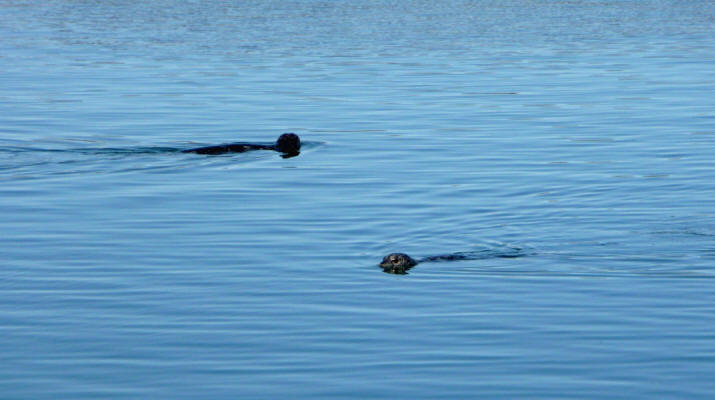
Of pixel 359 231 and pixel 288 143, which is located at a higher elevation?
pixel 288 143

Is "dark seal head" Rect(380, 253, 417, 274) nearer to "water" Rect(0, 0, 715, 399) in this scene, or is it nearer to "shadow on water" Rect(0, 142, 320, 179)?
"water" Rect(0, 0, 715, 399)

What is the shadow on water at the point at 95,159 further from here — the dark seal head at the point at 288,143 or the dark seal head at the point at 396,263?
the dark seal head at the point at 396,263

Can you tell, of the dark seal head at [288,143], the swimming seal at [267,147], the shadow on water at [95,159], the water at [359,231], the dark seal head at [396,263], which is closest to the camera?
the water at [359,231]

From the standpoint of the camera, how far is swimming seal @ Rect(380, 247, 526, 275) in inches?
494

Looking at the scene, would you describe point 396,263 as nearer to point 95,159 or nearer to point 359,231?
point 359,231

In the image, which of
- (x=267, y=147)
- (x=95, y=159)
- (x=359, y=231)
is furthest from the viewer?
(x=267, y=147)

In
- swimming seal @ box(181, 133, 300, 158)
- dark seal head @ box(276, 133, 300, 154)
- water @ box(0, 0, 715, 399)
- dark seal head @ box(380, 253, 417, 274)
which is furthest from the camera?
dark seal head @ box(276, 133, 300, 154)

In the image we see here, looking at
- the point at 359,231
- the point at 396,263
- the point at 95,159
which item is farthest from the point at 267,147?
the point at 396,263

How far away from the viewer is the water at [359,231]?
981cm

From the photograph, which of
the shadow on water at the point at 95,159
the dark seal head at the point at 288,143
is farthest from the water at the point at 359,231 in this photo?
the dark seal head at the point at 288,143

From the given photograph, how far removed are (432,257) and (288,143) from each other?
726cm

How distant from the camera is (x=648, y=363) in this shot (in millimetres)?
9789

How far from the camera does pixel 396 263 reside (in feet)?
41.1

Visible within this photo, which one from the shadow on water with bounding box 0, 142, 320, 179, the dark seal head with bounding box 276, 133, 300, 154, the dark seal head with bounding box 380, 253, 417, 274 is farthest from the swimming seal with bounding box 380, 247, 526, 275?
the dark seal head with bounding box 276, 133, 300, 154
